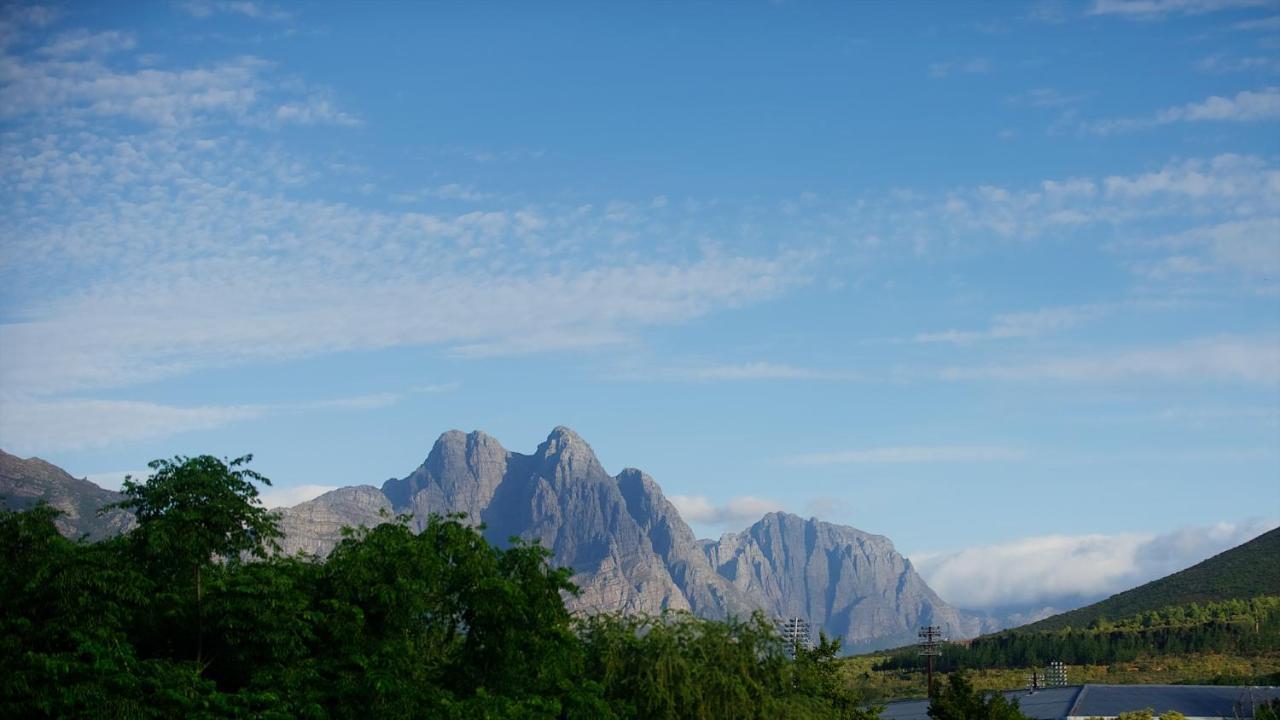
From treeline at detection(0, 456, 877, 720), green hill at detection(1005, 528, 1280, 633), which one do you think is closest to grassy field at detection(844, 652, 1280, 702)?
green hill at detection(1005, 528, 1280, 633)

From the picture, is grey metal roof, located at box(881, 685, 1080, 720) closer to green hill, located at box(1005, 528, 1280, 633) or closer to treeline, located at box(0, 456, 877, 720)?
treeline, located at box(0, 456, 877, 720)

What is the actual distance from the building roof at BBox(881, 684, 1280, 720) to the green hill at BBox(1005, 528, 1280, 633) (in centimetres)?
6525

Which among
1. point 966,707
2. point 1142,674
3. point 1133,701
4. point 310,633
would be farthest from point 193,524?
point 1142,674

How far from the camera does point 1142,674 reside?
12450cm

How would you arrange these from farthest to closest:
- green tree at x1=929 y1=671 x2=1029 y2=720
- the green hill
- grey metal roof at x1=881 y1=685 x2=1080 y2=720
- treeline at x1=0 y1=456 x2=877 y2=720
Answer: the green hill, grey metal roof at x1=881 y1=685 x2=1080 y2=720, green tree at x1=929 y1=671 x2=1029 y2=720, treeline at x1=0 y1=456 x2=877 y2=720

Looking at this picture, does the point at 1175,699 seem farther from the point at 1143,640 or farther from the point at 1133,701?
the point at 1143,640

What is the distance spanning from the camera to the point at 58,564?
3388 cm

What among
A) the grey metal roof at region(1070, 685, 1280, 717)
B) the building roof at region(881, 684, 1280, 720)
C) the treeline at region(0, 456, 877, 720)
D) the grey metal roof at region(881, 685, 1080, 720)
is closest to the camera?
the treeline at region(0, 456, 877, 720)

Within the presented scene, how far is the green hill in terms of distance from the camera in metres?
164

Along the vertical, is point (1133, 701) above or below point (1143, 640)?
below

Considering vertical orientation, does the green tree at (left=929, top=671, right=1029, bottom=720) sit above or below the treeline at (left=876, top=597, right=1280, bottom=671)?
below

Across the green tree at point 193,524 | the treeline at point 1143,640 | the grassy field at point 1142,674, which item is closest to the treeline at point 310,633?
the green tree at point 193,524

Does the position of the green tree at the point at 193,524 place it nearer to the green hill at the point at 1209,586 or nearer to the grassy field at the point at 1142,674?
the grassy field at the point at 1142,674

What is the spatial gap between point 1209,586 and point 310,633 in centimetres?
16163
